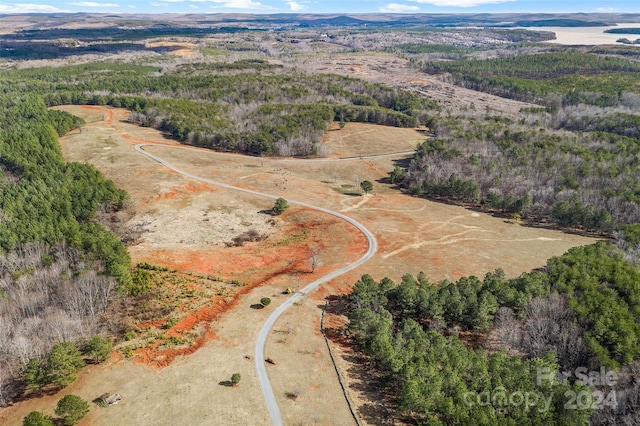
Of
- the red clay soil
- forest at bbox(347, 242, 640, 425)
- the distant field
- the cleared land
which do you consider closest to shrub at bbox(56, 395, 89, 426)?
the cleared land

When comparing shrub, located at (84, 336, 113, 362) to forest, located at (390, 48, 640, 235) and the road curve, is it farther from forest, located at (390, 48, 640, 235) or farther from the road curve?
forest, located at (390, 48, 640, 235)

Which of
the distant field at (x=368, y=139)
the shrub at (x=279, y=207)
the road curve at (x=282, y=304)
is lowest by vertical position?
the road curve at (x=282, y=304)

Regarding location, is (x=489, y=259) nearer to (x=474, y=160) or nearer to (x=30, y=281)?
(x=474, y=160)

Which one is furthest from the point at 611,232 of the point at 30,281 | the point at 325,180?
the point at 30,281

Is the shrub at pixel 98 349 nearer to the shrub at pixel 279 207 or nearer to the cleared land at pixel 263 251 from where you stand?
the cleared land at pixel 263 251

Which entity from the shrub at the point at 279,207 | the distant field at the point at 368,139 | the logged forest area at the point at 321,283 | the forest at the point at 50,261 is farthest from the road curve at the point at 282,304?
the distant field at the point at 368,139

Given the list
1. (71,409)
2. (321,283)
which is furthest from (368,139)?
(71,409)
